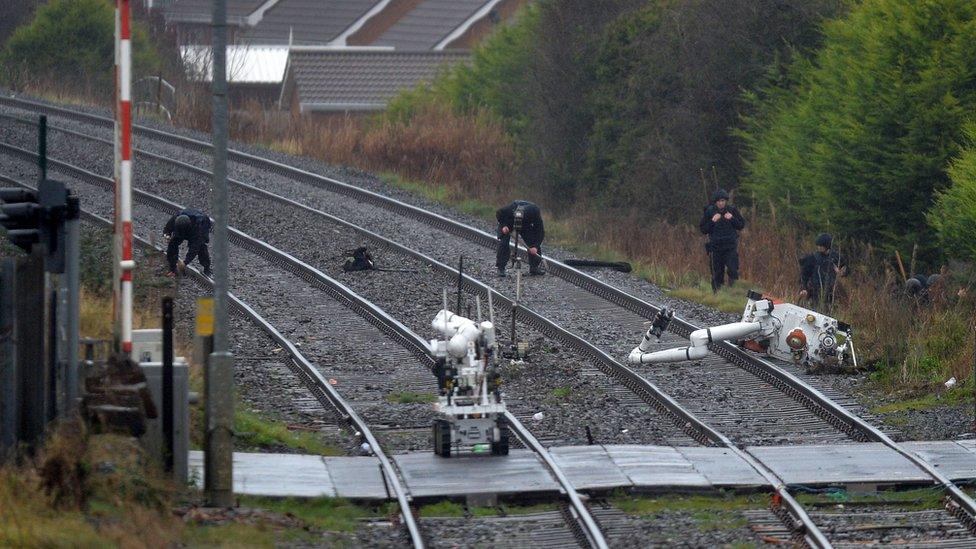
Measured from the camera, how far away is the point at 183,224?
62.9ft

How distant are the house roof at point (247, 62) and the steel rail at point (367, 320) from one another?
20559 millimetres

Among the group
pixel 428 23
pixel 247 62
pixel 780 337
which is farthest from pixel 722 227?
pixel 428 23

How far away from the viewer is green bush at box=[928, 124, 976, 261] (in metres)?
19.5

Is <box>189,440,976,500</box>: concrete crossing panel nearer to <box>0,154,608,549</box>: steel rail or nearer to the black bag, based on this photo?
<box>0,154,608,549</box>: steel rail

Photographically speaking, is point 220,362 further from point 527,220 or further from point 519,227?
point 527,220

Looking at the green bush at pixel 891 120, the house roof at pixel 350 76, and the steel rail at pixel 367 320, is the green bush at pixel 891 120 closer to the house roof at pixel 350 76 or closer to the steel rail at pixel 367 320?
the steel rail at pixel 367 320

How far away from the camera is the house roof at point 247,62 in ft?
162

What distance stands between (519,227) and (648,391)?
603 centimetres

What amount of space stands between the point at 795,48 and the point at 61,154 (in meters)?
15.8

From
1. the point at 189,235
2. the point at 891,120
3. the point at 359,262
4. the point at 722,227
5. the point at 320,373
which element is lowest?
the point at 320,373

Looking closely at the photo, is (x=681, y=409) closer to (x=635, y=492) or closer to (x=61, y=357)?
(x=635, y=492)

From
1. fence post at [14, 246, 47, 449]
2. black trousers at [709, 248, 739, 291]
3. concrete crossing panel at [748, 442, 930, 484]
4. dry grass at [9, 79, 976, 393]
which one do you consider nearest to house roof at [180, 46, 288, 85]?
dry grass at [9, 79, 976, 393]

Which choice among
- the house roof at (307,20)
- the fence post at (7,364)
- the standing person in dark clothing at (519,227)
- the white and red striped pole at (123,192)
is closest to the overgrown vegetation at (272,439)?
the white and red striped pole at (123,192)

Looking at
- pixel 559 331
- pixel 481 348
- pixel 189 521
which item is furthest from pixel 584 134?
pixel 189 521
